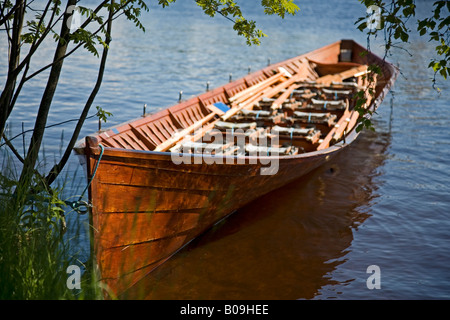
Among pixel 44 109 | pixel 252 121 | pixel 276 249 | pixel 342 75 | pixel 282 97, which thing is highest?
pixel 342 75

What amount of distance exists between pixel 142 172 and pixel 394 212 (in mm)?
4980

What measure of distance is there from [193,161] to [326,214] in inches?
136

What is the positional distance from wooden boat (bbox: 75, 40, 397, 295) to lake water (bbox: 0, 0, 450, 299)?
0.45 meters

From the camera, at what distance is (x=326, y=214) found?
879 cm

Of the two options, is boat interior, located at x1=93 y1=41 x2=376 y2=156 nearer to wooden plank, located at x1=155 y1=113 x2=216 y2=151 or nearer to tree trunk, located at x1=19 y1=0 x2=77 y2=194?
wooden plank, located at x1=155 y1=113 x2=216 y2=151

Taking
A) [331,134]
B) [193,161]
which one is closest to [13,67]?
[193,161]

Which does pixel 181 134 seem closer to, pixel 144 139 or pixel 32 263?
pixel 144 139

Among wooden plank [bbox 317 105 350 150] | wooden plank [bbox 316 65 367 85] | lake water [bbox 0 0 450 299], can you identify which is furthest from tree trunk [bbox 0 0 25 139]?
wooden plank [bbox 316 65 367 85]

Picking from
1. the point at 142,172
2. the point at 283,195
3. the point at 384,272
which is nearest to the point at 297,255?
the point at 384,272

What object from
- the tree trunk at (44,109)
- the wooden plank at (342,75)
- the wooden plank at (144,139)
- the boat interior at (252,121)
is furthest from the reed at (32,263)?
the wooden plank at (342,75)

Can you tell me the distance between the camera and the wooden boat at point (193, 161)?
5.68m

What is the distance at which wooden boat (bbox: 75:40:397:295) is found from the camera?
568 cm

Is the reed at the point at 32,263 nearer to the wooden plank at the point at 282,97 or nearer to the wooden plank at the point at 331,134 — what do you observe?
the wooden plank at the point at 331,134

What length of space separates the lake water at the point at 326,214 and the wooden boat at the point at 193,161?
45 centimetres
